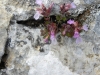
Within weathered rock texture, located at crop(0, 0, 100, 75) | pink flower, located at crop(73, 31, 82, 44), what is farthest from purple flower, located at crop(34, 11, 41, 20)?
pink flower, located at crop(73, 31, 82, 44)

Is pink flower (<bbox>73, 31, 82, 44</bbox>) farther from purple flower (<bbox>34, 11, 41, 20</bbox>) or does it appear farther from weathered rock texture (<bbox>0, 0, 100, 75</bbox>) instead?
purple flower (<bbox>34, 11, 41, 20</bbox>)

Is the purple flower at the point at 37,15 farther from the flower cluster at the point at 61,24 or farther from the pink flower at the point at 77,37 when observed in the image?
the pink flower at the point at 77,37

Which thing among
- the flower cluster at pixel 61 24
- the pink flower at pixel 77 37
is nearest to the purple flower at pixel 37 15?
the flower cluster at pixel 61 24

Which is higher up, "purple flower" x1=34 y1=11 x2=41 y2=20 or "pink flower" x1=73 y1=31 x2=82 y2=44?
"purple flower" x1=34 y1=11 x2=41 y2=20

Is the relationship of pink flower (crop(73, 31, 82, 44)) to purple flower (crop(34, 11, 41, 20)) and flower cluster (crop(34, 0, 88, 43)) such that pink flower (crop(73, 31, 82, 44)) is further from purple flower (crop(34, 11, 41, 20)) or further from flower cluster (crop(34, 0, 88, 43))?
purple flower (crop(34, 11, 41, 20))

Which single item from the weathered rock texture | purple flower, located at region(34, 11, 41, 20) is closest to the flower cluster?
purple flower, located at region(34, 11, 41, 20)

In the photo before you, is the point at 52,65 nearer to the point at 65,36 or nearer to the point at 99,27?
the point at 65,36

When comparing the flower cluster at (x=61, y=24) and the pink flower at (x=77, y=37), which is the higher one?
the flower cluster at (x=61, y=24)
